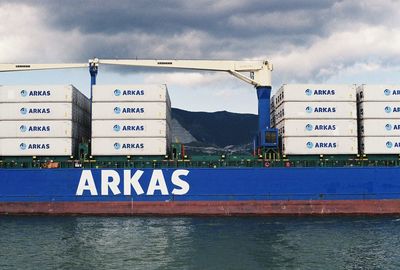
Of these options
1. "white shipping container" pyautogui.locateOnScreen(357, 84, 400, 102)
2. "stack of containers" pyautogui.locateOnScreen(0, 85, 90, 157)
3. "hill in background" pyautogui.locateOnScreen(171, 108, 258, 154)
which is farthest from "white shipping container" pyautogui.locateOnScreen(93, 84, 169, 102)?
"hill in background" pyautogui.locateOnScreen(171, 108, 258, 154)

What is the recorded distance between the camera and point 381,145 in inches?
2040

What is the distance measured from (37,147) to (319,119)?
2871cm

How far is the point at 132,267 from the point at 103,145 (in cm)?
2403

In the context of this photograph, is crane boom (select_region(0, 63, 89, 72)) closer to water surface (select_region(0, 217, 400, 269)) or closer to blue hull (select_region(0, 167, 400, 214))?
blue hull (select_region(0, 167, 400, 214))

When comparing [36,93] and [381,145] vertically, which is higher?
[36,93]

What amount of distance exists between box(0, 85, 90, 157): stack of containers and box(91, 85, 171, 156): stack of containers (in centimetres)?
281

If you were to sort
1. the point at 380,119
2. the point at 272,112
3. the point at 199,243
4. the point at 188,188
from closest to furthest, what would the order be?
the point at 199,243 → the point at 188,188 → the point at 380,119 → the point at 272,112

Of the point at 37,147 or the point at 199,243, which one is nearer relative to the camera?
the point at 199,243

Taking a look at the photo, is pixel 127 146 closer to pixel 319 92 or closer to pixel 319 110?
pixel 319 110

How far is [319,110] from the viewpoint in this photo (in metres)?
52.1

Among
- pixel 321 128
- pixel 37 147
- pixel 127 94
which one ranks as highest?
pixel 127 94

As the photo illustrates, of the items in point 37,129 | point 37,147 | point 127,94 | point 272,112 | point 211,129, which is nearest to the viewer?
point 37,147

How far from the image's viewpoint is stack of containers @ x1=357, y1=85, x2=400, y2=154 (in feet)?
170

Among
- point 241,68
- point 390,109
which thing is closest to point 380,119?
point 390,109
